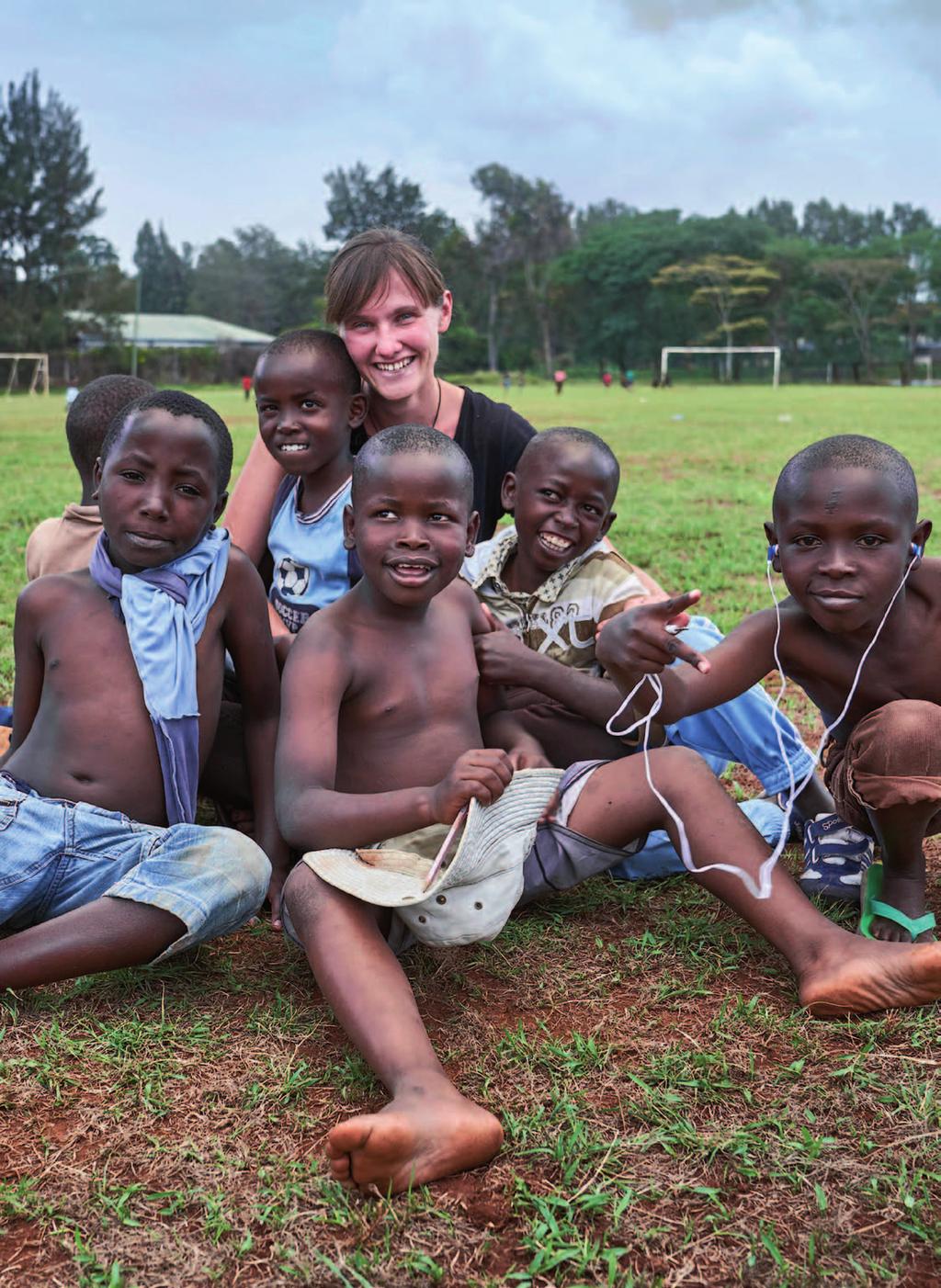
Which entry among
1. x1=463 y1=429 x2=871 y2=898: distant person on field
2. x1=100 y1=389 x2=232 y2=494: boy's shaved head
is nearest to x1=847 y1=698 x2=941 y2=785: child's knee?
x1=463 y1=429 x2=871 y2=898: distant person on field

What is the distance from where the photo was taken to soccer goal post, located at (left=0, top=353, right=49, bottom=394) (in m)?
42.5

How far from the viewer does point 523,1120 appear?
6.72 feet

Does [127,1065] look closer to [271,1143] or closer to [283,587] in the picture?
[271,1143]

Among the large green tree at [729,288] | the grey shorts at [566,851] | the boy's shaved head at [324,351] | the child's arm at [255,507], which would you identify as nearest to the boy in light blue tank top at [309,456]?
the boy's shaved head at [324,351]

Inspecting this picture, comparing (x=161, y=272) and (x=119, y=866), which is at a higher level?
(x=161, y=272)

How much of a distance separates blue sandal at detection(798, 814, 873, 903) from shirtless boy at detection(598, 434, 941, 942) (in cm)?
14

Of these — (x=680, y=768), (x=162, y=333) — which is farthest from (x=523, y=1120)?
(x=162, y=333)

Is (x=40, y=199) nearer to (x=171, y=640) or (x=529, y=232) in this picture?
(x=529, y=232)

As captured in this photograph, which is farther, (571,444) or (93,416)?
(93,416)

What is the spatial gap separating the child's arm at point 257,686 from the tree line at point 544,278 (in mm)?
57026

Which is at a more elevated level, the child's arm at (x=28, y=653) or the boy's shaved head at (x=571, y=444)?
the boy's shaved head at (x=571, y=444)

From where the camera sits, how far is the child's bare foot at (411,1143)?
1.83 metres

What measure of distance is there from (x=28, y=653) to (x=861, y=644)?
1.94 metres

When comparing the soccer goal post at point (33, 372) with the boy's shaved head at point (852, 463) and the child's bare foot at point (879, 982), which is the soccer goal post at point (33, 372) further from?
the child's bare foot at point (879, 982)
